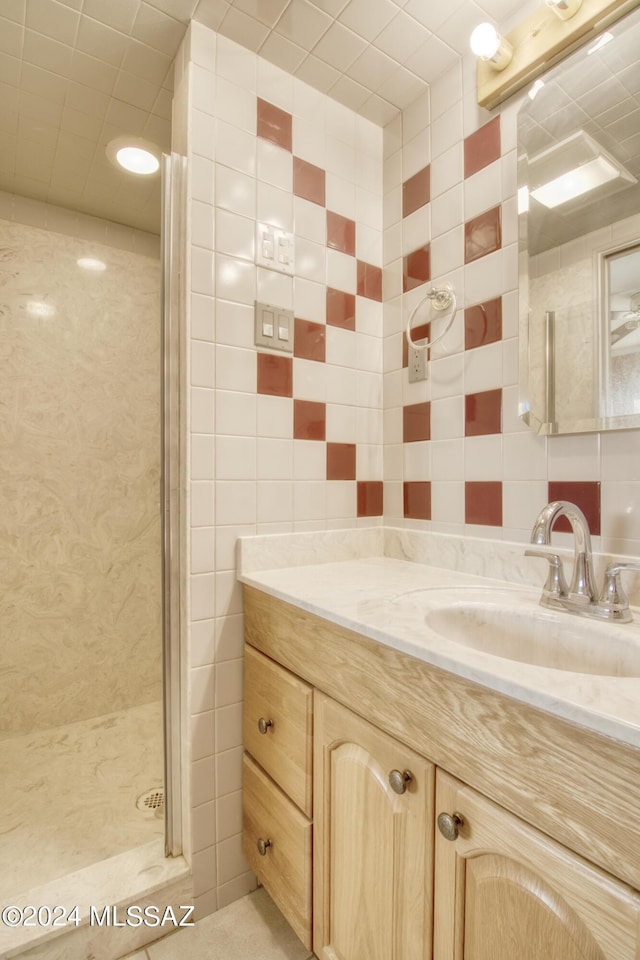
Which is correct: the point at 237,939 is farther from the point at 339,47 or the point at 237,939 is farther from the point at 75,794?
the point at 339,47

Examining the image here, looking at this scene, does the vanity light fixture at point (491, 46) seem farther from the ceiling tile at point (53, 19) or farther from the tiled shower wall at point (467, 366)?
the ceiling tile at point (53, 19)

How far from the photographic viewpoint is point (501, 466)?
112 cm

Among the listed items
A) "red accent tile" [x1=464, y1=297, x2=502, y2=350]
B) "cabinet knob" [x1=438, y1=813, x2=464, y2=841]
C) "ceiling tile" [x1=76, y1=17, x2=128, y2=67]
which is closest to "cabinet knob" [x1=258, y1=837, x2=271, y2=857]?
"cabinet knob" [x1=438, y1=813, x2=464, y2=841]

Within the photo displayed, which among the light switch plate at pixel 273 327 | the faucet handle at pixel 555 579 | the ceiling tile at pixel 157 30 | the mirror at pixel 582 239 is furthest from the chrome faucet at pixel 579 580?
the ceiling tile at pixel 157 30

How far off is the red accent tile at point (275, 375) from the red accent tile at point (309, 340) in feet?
0.16

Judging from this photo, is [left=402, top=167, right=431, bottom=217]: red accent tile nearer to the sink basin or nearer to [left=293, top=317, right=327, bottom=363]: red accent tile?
[left=293, top=317, right=327, bottom=363]: red accent tile

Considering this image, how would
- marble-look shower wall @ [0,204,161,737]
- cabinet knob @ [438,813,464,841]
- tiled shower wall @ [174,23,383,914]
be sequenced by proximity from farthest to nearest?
1. marble-look shower wall @ [0,204,161,737]
2. tiled shower wall @ [174,23,383,914]
3. cabinet knob @ [438,813,464,841]

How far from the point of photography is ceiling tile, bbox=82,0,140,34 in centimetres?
107

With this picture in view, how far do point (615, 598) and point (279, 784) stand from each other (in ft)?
2.61

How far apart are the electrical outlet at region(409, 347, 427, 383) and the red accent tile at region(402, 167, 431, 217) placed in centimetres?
42

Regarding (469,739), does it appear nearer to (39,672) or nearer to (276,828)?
(276,828)

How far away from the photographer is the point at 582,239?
0.98m

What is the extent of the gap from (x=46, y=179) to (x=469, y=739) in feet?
7.27

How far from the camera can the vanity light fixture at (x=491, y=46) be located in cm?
104
